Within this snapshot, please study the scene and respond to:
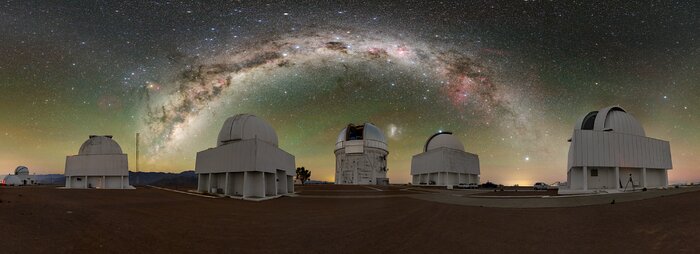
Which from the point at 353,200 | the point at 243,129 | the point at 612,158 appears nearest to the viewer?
the point at 353,200

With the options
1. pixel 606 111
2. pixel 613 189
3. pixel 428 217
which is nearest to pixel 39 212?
pixel 428 217

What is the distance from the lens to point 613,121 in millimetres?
35688

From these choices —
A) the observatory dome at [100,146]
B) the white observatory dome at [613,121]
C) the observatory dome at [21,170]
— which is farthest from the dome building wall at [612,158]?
the observatory dome at [21,170]

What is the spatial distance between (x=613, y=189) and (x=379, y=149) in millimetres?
48703

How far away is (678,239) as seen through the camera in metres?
9.45

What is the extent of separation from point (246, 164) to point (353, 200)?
9.65m

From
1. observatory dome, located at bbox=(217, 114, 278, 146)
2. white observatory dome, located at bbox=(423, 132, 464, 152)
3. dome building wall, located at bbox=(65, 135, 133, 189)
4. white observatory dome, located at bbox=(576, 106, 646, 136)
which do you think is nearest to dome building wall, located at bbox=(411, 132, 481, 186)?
white observatory dome, located at bbox=(423, 132, 464, 152)

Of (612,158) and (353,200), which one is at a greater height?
(612,158)

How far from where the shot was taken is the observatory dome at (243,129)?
35.1m

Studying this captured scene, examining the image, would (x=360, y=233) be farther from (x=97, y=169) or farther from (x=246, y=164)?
(x=97, y=169)

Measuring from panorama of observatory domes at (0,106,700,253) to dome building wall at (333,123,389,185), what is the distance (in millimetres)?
221

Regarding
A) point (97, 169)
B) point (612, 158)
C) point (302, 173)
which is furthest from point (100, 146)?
point (612, 158)

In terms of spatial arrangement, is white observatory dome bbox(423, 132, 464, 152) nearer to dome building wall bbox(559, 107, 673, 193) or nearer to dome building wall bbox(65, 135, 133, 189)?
dome building wall bbox(559, 107, 673, 193)

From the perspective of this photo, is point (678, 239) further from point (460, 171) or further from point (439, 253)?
point (460, 171)
